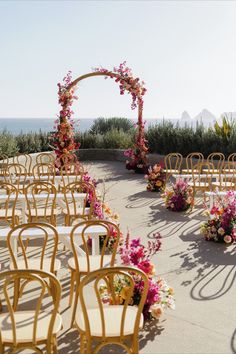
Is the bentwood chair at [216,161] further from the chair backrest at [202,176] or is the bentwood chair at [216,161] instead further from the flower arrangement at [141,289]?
the flower arrangement at [141,289]

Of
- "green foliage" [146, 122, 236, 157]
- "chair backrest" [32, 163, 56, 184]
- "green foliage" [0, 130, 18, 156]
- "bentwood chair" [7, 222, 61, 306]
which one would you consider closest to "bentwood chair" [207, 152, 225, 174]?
"green foliage" [146, 122, 236, 157]

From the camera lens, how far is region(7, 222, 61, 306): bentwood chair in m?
3.92

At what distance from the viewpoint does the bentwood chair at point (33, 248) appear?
392 centimetres

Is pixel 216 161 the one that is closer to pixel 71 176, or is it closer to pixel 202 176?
pixel 202 176

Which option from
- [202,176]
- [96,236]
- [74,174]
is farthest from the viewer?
[74,174]

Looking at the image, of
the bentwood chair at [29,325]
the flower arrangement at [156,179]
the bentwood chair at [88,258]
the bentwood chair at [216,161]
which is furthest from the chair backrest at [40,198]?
the flower arrangement at [156,179]

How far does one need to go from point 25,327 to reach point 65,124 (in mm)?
9203

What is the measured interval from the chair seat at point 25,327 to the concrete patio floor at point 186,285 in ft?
1.75

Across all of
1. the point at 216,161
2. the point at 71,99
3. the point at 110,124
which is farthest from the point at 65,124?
Answer: the point at 110,124

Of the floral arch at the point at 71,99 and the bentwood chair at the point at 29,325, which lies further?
the floral arch at the point at 71,99

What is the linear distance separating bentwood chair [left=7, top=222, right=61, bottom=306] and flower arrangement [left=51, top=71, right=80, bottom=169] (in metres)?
5.34

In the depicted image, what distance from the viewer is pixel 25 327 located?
304cm

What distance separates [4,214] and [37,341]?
3808 millimetres

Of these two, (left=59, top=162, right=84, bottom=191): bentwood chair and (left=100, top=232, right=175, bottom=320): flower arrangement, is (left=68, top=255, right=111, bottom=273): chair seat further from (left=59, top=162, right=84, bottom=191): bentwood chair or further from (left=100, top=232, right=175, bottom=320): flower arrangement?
(left=59, top=162, right=84, bottom=191): bentwood chair
